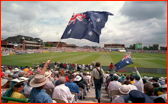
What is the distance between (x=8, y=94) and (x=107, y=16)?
5839 mm

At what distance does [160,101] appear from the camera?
241 centimetres

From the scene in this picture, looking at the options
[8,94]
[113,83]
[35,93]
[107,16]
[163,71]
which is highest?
[107,16]

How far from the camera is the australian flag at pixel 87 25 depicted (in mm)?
5777

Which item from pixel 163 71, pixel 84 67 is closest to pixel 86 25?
pixel 84 67

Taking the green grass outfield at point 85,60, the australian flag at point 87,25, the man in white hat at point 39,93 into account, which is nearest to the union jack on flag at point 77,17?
the australian flag at point 87,25

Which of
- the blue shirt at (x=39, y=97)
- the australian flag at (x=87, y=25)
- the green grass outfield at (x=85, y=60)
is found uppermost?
the australian flag at (x=87, y=25)

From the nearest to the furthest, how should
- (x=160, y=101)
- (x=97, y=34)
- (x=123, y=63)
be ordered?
(x=160, y=101)
(x=97, y=34)
(x=123, y=63)

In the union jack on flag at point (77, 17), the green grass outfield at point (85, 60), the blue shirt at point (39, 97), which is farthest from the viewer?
the green grass outfield at point (85, 60)

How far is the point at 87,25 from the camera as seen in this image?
6.03m

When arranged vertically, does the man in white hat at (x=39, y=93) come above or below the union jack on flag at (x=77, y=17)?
below

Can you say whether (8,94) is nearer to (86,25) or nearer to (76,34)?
(76,34)

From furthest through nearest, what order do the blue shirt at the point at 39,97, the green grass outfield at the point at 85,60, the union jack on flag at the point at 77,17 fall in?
1. the green grass outfield at the point at 85,60
2. the union jack on flag at the point at 77,17
3. the blue shirt at the point at 39,97

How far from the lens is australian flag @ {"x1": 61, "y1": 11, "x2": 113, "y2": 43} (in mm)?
5777

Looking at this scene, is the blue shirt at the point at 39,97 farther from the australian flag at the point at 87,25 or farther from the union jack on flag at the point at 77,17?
the union jack on flag at the point at 77,17
